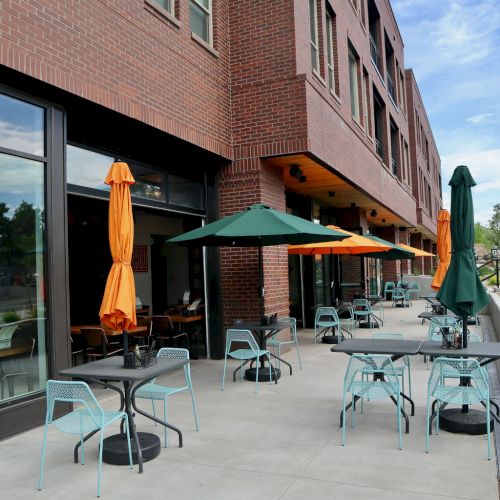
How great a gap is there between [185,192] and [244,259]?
159 centimetres

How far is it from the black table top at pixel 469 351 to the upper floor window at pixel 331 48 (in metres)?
8.34

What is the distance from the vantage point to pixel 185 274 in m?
12.8

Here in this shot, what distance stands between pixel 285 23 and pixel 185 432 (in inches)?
287

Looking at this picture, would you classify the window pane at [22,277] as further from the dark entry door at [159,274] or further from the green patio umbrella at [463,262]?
the dark entry door at [159,274]

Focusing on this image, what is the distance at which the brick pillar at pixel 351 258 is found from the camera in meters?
17.5

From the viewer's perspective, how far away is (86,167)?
680 centimetres

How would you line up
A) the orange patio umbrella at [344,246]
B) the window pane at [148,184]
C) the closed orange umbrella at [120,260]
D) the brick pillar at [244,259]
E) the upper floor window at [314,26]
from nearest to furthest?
1. the closed orange umbrella at [120,260]
2. the window pane at [148,184]
3. the brick pillar at [244,259]
4. the orange patio umbrella at [344,246]
5. the upper floor window at [314,26]

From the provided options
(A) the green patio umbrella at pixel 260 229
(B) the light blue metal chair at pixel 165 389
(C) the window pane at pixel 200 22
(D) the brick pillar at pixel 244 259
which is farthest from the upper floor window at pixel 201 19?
(B) the light blue metal chair at pixel 165 389

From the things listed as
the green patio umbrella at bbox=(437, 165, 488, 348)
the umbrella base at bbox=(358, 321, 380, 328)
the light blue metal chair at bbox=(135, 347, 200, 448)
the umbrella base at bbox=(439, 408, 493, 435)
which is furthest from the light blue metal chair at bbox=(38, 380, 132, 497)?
the umbrella base at bbox=(358, 321, 380, 328)

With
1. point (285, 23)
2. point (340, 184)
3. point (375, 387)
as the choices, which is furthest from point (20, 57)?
point (340, 184)

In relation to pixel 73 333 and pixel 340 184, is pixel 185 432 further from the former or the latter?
pixel 340 184

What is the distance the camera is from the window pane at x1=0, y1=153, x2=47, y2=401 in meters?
5.40

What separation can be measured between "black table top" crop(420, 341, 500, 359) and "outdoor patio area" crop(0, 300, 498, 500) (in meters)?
0.76

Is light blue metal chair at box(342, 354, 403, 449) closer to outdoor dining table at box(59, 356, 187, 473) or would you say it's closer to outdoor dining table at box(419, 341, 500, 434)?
outdoor dining table at box(419, 341, 500, 434)
